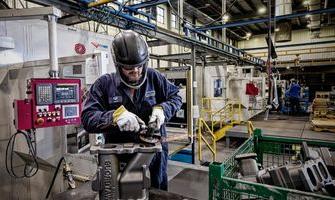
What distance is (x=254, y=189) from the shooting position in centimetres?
88

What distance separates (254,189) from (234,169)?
1.26 ft

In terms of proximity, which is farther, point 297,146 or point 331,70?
point 331,70

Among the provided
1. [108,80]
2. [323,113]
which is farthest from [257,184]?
[323,113]

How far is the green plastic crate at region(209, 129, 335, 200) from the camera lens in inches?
32.0

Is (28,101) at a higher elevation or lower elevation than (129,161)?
higher

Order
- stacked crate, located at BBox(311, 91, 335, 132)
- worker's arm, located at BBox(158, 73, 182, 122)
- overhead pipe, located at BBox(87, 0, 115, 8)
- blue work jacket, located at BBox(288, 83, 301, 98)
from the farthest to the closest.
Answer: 1. blue work jacket, located at BBox(288, 83, 301, 98)
2. stacked crate, located at BBox(311, 91, 335, 132)
3. overhead pipe, located at BBox(87, 0, 115, 8)
4. worker's arm, located at BBox(158, 73, 182, 122)

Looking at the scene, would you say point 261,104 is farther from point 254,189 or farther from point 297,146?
point 254,189

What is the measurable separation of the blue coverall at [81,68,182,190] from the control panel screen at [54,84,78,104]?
0.95 meters

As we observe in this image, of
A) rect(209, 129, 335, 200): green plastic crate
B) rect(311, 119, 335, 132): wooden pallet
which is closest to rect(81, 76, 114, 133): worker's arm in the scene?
rect(209, 129, 335, 200): green plastic crate

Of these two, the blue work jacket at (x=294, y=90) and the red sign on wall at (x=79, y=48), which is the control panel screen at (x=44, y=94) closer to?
the red sign on wall at (x=79, y=48)

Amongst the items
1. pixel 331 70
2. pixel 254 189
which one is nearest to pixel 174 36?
pixel 254 189

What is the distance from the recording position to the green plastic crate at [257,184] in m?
0.81

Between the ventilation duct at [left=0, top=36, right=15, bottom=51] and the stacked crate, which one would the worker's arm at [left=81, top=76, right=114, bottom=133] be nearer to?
the ventilation duct at [left=0, top=36, right=15, bottom=51]

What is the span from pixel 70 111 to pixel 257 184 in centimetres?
215
